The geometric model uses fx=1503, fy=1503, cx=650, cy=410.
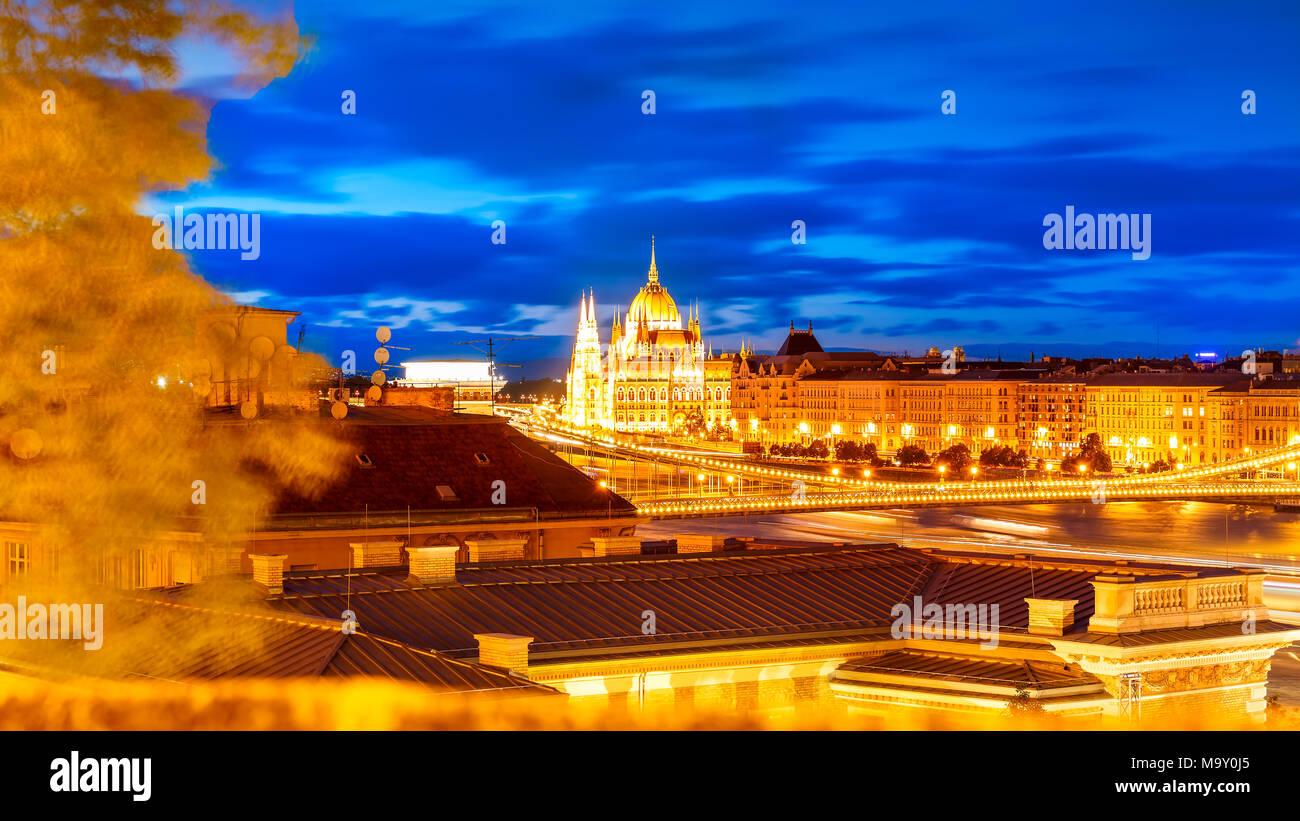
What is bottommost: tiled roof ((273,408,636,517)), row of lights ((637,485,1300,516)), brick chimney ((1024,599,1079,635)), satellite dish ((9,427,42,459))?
row of lights ((637,485,1300,516))

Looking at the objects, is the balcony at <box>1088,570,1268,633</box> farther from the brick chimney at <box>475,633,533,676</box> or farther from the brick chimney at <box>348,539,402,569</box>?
the brick chimney at <box>348,539,402,569</box>

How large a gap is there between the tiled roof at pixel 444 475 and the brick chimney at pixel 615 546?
457 cm

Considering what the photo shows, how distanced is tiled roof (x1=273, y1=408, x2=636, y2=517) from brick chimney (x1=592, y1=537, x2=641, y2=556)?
4.57 meters

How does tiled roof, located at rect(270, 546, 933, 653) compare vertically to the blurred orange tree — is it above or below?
below

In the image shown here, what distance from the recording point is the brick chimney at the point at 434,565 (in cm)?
1305

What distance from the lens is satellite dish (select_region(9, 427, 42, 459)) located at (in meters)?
6.56

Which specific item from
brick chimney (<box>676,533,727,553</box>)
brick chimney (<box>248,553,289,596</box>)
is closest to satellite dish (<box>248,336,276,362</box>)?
brick chimney (<box>248,553,289,596</box>)

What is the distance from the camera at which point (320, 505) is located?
21.1m

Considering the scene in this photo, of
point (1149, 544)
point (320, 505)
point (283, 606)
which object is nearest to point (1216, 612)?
point (283, 606)

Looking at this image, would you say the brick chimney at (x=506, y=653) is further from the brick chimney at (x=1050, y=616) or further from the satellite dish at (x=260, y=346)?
the brick chimney at (x=1050, y=616)

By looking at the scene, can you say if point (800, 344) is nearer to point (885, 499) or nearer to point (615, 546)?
point (885, 499)
